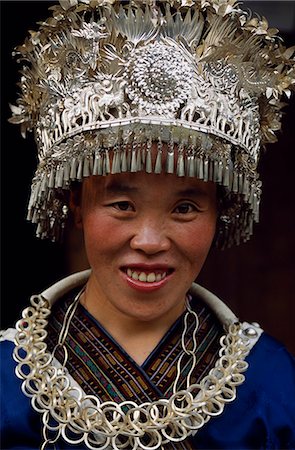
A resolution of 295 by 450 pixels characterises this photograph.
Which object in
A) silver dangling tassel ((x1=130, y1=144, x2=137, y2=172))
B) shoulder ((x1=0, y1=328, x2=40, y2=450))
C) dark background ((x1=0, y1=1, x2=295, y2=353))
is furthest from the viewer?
dark background ((x1=0, y1=1, x2=295, y2=353))

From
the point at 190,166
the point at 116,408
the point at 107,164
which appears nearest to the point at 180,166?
the point at 190,166

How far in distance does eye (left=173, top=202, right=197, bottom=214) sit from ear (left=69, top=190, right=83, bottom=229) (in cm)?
20

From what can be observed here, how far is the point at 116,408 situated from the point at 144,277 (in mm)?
226

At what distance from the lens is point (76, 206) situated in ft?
5.19

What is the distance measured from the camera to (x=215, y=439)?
150cm

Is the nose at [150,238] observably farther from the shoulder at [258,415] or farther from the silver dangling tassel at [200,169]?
the shoulder at [258,415]

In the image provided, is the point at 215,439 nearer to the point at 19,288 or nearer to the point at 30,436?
the point at 30,436

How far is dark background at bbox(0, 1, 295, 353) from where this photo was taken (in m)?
2.63

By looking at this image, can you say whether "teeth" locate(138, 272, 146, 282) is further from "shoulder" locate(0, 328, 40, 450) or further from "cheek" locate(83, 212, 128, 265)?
"shoulder" locate(0, 328, 40, 450)

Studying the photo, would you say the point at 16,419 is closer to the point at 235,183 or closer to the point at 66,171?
the point at 66,171

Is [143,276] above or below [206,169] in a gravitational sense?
below

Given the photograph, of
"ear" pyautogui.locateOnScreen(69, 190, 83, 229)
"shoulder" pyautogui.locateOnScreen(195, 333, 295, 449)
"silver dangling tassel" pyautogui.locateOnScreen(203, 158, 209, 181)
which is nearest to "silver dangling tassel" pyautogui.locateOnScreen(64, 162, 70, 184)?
"ear" pyautogui.locateOnScreen(69, 190, 83, 229)

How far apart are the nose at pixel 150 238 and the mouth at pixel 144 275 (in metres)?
0.04

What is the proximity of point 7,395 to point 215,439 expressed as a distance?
373mm
